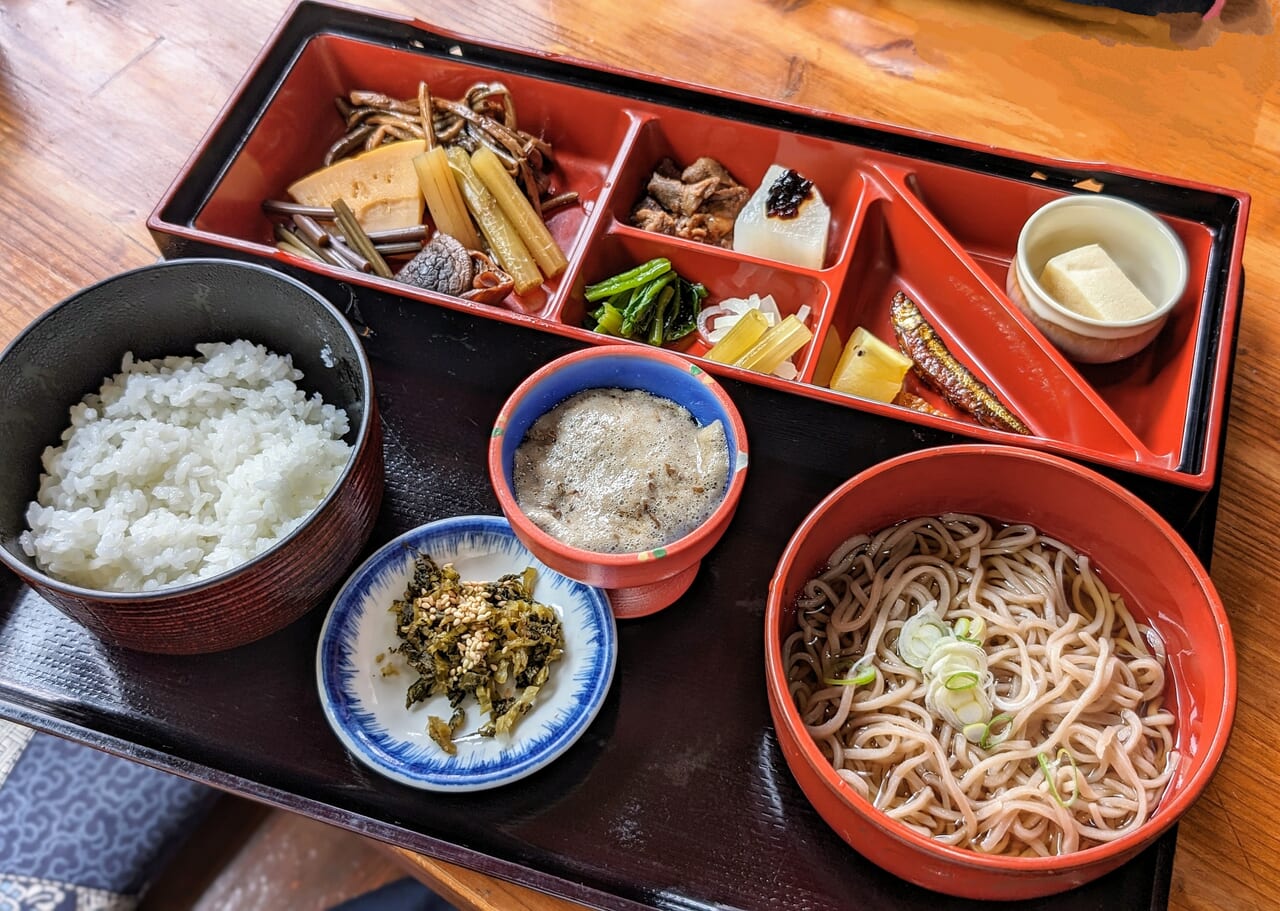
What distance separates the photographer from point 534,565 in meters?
1.53

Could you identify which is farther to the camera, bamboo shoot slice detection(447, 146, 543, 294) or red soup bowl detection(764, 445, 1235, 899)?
bamboo shoot slice detection(447, 146, 543, 294)

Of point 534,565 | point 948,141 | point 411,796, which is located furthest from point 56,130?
point 948,141

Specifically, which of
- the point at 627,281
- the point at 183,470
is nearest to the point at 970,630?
the point at 627,281

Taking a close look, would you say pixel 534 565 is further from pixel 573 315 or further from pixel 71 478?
pixel 71 478

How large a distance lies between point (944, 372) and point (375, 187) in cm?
115

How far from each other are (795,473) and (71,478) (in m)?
1.09

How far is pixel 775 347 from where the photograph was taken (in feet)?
5.69

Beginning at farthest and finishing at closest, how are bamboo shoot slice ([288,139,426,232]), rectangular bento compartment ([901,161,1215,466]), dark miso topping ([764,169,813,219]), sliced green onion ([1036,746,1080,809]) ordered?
bamboo shoot slice ([288,139,426,232])
dark miso topping ([764,169,813,219])
rectangular bento compartment ([901,161,1215,466])
sliced green onion ([1036,746,1080,809])

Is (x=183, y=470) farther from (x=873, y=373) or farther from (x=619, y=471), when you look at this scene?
(x=873, y=373)

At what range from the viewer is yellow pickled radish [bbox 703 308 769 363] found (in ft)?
5.70

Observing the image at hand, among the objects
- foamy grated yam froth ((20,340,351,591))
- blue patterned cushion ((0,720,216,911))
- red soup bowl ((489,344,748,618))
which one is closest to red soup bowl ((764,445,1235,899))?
red soup bowl ((489,344,748,618))

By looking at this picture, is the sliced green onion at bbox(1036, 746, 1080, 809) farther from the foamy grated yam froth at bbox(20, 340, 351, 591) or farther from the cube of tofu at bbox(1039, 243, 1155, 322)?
the foamy grated yam froth at bbox(20, 340, 351, 591)

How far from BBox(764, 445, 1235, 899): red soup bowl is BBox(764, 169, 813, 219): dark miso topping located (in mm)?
651

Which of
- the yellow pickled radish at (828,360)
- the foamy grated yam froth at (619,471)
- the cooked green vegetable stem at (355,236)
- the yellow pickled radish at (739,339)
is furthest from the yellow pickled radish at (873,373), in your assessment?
the cooked green vegetable stem at (355,236)
